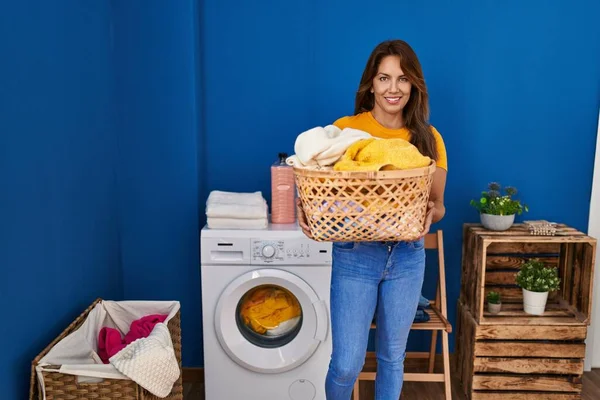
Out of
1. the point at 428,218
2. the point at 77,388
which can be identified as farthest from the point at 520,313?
the point at 77,388

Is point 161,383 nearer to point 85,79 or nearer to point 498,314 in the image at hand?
point 85,79

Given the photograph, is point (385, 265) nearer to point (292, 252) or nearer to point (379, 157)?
point (379, 157)

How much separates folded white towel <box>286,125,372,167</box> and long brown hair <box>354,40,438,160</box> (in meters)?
0.32

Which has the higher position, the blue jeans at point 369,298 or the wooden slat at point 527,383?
the blue jeans at point 369,298

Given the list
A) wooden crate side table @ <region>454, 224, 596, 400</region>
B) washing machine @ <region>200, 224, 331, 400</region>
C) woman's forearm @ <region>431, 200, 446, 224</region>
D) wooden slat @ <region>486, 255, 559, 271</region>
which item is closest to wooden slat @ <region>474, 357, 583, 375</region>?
wooden crate side table @ <region>454, 224, 596, 400</region>

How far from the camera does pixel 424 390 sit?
302 cm

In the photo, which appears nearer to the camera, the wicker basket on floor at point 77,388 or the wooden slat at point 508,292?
the wicker basket on floor at point 77,388

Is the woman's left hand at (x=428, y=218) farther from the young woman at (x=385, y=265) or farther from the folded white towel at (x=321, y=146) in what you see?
the folded white towel at (x=321, y=146)

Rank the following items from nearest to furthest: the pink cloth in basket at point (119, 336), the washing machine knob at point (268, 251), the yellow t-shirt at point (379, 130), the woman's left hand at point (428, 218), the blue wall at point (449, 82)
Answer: the woman's left hand at point (428, 218), the yellow t-shirt at point (379, 130), the pink cloth in basket at point (119, 336), the washing machine knob at point (268, 251), the blue wall at point (449, 82)

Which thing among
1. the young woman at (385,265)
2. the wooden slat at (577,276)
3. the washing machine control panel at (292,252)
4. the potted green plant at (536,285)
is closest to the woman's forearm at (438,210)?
the young woman at (385,265)

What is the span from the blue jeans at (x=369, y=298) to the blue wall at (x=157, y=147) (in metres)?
1.21

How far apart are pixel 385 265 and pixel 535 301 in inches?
50.6

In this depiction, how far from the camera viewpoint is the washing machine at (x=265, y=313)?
265cm

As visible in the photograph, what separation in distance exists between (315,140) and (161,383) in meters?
1.05
